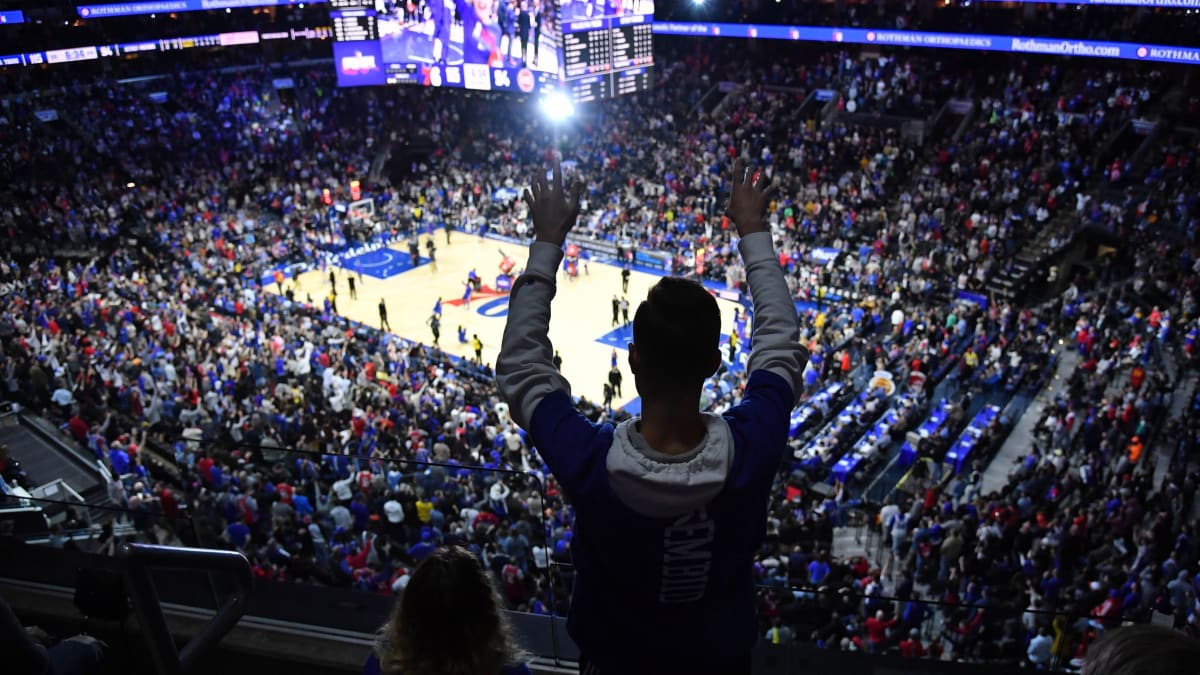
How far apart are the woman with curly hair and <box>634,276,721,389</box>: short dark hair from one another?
0.63 m

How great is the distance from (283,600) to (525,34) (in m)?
33.0

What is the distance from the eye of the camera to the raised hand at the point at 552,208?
2.47 m

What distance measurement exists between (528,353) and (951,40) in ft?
117

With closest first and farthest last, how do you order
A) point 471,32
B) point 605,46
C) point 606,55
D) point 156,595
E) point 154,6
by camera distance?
point 156,595, point 605,46, point 606,55, point 471,32, point 154,6

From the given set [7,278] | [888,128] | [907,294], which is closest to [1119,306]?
[907,294]

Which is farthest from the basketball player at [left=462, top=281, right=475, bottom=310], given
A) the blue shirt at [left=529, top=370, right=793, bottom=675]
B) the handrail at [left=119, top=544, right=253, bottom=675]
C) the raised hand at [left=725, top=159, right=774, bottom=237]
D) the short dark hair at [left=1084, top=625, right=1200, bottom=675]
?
the short dark hair at [left=1084, top=625, right=1200, bottom=675]

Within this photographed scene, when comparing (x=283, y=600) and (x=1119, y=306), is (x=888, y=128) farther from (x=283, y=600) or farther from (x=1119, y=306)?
(x=283, y=600)

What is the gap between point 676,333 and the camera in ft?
6.72

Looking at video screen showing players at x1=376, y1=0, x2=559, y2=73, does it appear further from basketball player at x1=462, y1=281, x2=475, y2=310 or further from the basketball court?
basketball player at x1=462, y1=281, x2=475, y2=310

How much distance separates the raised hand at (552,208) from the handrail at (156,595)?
1238mm

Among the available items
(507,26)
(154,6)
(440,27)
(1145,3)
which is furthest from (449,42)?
(1145,3)

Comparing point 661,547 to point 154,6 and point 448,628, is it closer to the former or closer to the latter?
point 448,628

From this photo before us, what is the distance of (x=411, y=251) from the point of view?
33000mm

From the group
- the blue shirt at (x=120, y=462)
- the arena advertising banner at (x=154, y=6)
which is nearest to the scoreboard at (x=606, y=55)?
the arena advertising banner at (x=154, y=6)
